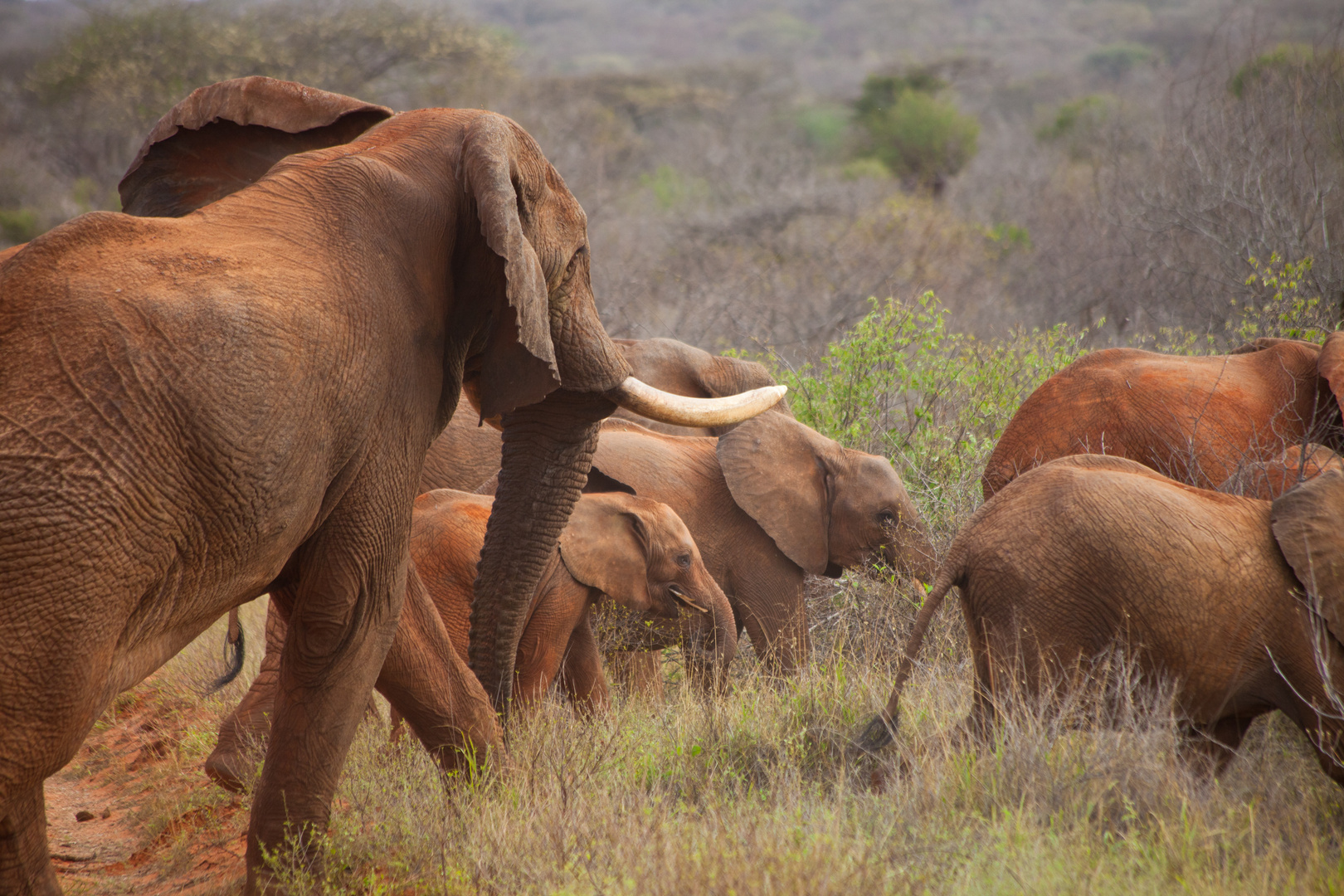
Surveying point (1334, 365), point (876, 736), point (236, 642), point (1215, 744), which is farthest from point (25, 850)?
point (1334, 365)

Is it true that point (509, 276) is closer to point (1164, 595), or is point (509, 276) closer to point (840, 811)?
point (840, 811)

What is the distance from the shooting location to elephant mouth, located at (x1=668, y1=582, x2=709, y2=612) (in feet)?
17.1

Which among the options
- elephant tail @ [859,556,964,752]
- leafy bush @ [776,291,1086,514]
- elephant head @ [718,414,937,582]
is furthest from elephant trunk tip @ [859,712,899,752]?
leafy bush @ [776,291,1086,514]

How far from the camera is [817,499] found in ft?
21.0

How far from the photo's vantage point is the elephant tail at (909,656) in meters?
3.84

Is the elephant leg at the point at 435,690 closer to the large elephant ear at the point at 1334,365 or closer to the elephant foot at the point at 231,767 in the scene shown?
the elephant foot at the point at 231,767

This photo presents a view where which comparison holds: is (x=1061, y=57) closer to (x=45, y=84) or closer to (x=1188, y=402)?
(x=45, y=84)

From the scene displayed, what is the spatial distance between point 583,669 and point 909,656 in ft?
5.46

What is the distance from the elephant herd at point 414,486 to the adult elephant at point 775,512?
57 centimetres

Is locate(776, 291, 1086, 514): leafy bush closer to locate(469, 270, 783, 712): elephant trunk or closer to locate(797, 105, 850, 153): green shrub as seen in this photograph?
locate(469, 270, 783, 712): elephant trunk

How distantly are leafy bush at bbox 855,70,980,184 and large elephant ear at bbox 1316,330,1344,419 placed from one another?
1991 centimetres

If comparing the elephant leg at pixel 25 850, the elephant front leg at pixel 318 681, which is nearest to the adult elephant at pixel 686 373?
the elephant front leg at pixel 318 681

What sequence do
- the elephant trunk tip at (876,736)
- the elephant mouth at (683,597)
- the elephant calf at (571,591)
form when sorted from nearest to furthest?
the elephant trunk tip at (876,736)
the elephant calf at (571,591)
the elephant mouth at (683,597)

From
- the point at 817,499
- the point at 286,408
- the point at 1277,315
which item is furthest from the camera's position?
the point at 1277,315
